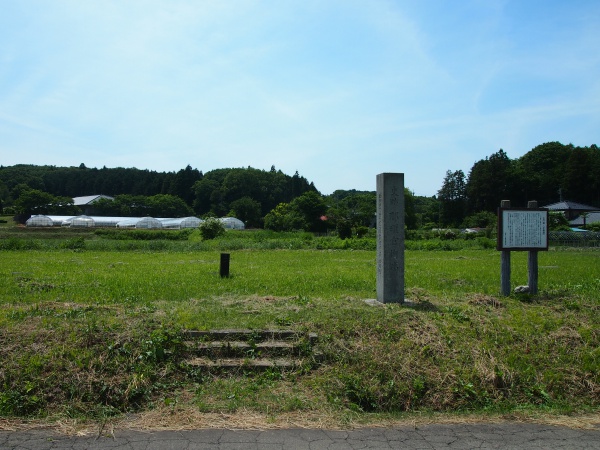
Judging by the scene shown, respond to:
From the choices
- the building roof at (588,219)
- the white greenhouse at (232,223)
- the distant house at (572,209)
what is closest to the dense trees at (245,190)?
the white greenhouse at (232,223)

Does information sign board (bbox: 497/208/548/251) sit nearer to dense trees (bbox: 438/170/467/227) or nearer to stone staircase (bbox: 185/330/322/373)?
stone staircase (bbox: 185/330/322/373)

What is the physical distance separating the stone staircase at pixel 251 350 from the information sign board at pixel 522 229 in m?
4.52

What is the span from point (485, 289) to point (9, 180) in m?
105

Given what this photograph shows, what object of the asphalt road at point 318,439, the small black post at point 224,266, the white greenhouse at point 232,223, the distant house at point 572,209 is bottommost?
the asphalt road at point 318,439

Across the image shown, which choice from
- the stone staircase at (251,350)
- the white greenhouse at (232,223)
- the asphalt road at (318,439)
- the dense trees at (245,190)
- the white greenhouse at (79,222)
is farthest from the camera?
the dense trees at (245,190)

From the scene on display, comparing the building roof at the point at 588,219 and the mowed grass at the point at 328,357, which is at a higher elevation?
the building roof at the point at 588,219

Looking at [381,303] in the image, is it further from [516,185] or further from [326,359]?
[516,185]

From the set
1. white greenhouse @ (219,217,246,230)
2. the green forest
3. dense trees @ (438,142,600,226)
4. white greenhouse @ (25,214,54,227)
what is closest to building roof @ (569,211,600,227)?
the green forest

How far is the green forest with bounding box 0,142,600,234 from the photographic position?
2351 inches

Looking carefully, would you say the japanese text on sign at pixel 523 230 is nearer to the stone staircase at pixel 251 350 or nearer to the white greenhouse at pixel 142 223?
the stone staircase at pixel 251 350

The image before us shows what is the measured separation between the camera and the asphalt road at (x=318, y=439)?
3.90 meters

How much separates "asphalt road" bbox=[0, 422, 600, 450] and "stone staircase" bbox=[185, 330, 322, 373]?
120 centimetres

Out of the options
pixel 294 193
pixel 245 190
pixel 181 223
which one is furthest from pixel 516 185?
pixel 181 223

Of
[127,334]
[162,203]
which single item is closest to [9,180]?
[162,203]
